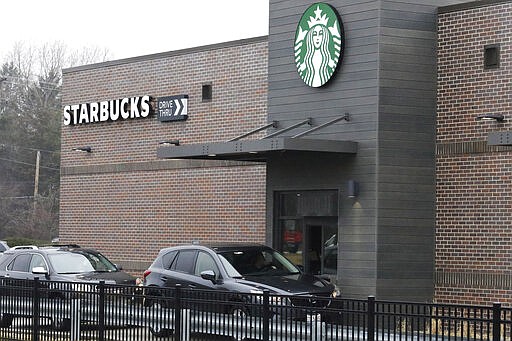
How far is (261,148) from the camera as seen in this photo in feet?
70.9

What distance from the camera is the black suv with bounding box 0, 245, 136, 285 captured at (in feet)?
72.4

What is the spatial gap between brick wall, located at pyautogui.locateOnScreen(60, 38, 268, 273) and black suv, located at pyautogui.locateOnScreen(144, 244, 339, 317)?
6.18 meters

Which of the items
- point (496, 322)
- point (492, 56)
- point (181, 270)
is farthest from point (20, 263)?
point (496, 322)

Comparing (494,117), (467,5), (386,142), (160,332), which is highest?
(467,5)

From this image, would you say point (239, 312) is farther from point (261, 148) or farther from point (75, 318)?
Result: point (261, 148)

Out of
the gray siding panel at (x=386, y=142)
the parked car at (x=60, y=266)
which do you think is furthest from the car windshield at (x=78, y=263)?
the gray siding panel at (x=386, y=142)

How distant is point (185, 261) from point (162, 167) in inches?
382

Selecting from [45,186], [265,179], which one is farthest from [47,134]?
[265,179]

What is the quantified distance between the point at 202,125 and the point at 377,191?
7.73 meters

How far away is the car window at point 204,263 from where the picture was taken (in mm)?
19406

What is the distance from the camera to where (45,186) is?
7444 centimetres

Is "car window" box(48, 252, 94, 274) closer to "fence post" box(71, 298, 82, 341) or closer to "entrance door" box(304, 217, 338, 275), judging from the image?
"fence post" box(71, 298, 82, 341)

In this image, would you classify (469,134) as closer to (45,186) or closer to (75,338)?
(75,338)

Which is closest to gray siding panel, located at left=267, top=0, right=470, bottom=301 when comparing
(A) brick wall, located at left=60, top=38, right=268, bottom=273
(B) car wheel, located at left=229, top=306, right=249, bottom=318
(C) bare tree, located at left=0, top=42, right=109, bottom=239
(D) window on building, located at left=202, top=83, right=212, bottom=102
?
(A) brick wall, located at left=60, top=38, right=268, bottom=273
